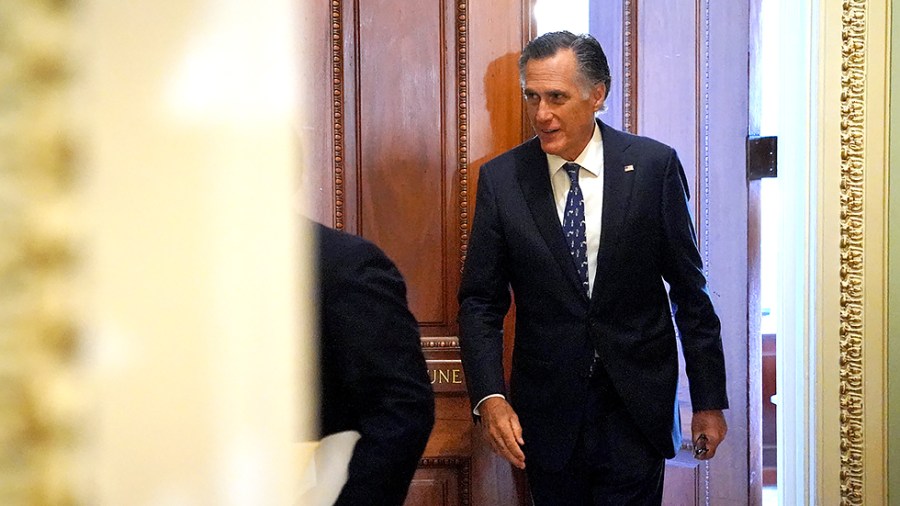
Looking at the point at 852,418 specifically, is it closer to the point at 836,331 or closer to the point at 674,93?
the point at 836,331

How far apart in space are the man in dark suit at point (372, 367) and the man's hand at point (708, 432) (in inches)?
43.2

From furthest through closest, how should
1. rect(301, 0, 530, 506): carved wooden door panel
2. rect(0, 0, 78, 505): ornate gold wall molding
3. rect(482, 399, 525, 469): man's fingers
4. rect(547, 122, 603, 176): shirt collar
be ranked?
rect(301, 0, 530, 506): carved wooden door panel
rect(547, 122, 603, 176): shirt collar
rect(482, 399, 525, 469): man's fingers
rect(0, 0, 78, 505): ornate gold wall molding

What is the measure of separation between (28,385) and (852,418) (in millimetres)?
1926

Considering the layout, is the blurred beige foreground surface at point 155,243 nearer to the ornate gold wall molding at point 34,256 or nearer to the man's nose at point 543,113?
the ornate gold wall molding at point 34,256

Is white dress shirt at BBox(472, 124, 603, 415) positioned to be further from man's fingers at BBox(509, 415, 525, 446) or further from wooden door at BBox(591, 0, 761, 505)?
wooden door at BBox(591, 0, 761, 505)

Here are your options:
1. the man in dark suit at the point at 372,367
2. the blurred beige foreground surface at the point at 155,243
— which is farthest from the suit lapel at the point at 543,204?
the blurred beige foreground surface at the point at 155,243

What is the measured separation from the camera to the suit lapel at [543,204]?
1.70 meters

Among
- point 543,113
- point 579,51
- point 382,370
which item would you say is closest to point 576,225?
point 543,113

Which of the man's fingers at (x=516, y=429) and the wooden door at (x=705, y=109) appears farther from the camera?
the wooden door at (x=705, y=109)

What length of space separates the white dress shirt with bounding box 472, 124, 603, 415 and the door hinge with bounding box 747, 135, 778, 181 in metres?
0.41

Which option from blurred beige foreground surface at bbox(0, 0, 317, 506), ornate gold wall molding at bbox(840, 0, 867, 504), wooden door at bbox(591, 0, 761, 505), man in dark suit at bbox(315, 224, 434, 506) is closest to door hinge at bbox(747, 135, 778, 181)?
wooden door at bbox(591, 0, 761, 505)

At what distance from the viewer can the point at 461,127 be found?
77.1 inches

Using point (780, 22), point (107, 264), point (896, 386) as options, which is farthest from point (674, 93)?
point (107, 264)

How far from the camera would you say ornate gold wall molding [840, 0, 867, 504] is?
1790 mm
